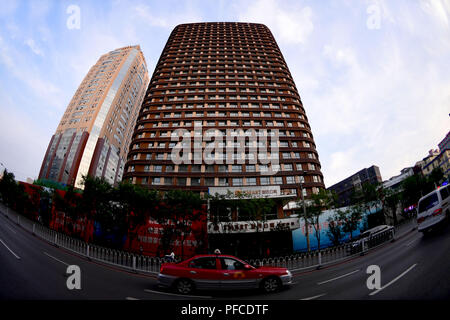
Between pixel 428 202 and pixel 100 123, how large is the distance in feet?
283

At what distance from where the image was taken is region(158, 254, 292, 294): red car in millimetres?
6406

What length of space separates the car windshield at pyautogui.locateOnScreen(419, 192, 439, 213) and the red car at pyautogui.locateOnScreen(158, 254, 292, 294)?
9309 mm

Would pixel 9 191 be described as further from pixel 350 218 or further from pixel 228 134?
pixel 350 218

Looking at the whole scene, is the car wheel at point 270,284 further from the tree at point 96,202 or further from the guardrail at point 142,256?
the tree at point 96,202

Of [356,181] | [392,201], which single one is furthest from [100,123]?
[356,181]

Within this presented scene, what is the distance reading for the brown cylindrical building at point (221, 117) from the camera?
A: 118 ft

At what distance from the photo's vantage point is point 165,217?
20.8m

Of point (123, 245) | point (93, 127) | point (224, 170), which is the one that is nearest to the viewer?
point (123, 245)

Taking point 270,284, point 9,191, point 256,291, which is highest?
point 9,191

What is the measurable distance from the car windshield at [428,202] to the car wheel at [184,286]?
12.8 m

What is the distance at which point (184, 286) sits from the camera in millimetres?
6445
